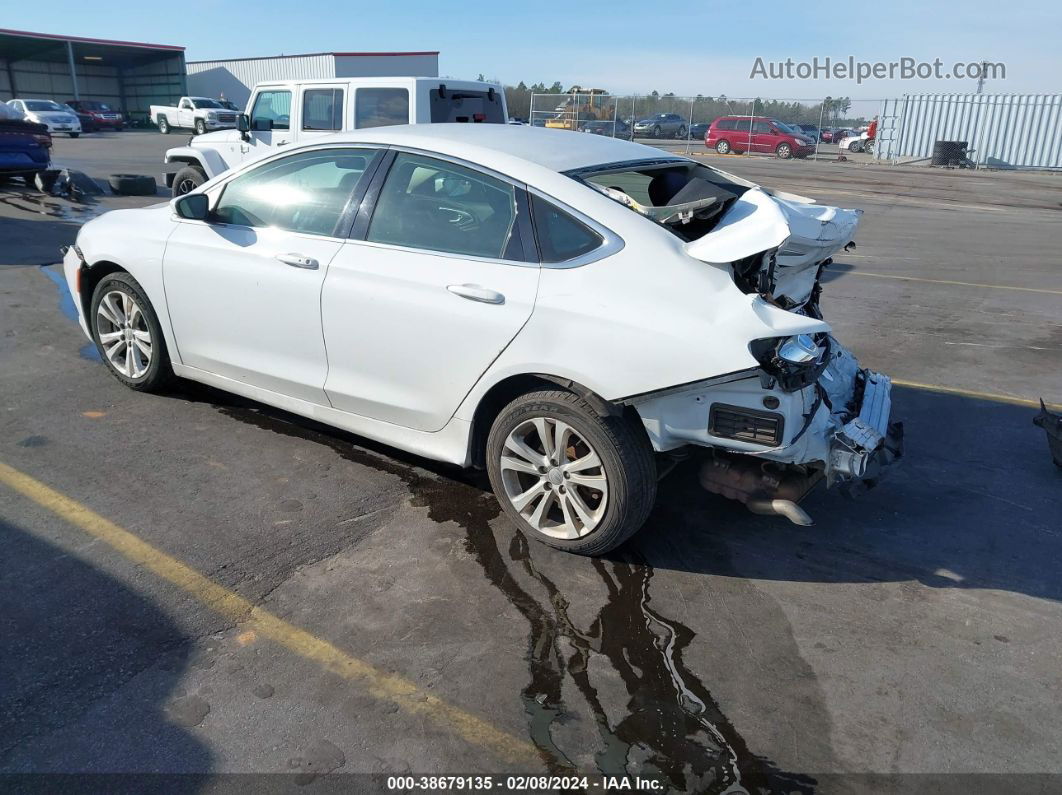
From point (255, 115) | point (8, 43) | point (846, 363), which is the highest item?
point (8, 43)

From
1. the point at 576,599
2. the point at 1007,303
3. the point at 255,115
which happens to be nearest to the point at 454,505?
the point at 576,599

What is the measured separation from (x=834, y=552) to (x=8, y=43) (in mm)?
59211

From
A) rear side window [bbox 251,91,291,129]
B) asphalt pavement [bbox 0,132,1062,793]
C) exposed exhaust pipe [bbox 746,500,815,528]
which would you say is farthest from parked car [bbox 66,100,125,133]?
exposed exhaust pipe [bbox 746,500,815,528]

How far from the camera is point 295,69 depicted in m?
46.3

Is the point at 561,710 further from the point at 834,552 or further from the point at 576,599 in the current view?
the point at 834,552

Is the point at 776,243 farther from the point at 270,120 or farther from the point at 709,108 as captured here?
the point at 709,108

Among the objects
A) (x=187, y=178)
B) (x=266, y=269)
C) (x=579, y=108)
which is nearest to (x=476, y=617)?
(x=266, y=269)

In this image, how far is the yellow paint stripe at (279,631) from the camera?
8.42 feet

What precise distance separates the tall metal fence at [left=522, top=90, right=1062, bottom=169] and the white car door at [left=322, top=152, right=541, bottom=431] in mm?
28992

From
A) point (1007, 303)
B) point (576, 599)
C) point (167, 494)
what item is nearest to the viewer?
point (576, 599)

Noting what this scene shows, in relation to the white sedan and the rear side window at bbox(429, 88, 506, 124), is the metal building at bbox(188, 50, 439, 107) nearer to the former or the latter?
the rear side window at bbox(429, 88, 506, 124)

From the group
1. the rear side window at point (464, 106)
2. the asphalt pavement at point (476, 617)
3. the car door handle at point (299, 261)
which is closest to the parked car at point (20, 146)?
the rear side window at point (464, 106)

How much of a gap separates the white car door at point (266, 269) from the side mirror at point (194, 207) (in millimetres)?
43

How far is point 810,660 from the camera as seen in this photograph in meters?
2.97
